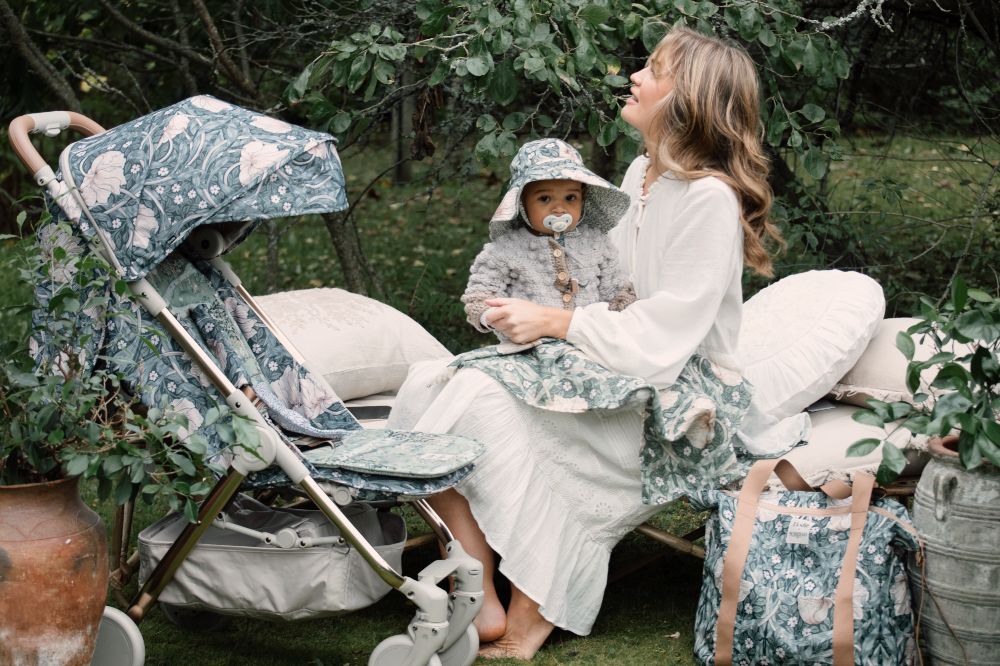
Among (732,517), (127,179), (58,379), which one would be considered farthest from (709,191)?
(58,379)

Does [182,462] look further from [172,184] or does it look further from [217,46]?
[217,46]

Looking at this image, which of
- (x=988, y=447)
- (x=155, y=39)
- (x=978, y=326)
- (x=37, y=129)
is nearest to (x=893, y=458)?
(x=988, y=447)

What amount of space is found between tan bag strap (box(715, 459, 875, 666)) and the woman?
0.30 meters

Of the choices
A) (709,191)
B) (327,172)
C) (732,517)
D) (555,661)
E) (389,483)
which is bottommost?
(555,661)

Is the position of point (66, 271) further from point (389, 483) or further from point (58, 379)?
point (389, 483)

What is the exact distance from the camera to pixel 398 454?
2.97 metres

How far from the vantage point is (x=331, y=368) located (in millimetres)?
3994

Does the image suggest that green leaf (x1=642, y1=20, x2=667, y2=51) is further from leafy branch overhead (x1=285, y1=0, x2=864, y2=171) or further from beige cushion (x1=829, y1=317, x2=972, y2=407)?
beige cushion (x1=829, y1=317, x2=972, y2=407)

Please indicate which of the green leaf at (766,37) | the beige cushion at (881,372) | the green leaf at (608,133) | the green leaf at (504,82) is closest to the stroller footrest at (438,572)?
the beige cushion at (881,372)

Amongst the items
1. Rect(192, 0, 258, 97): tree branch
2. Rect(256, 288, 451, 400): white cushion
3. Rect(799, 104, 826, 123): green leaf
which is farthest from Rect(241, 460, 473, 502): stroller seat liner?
Rect(192, 0, 258, 97): tree branch

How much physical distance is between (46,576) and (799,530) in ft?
5.59

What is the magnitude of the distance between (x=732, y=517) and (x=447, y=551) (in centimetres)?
70

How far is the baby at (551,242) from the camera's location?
3.36 metres

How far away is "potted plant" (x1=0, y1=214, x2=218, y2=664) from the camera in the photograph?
8.42 ft
